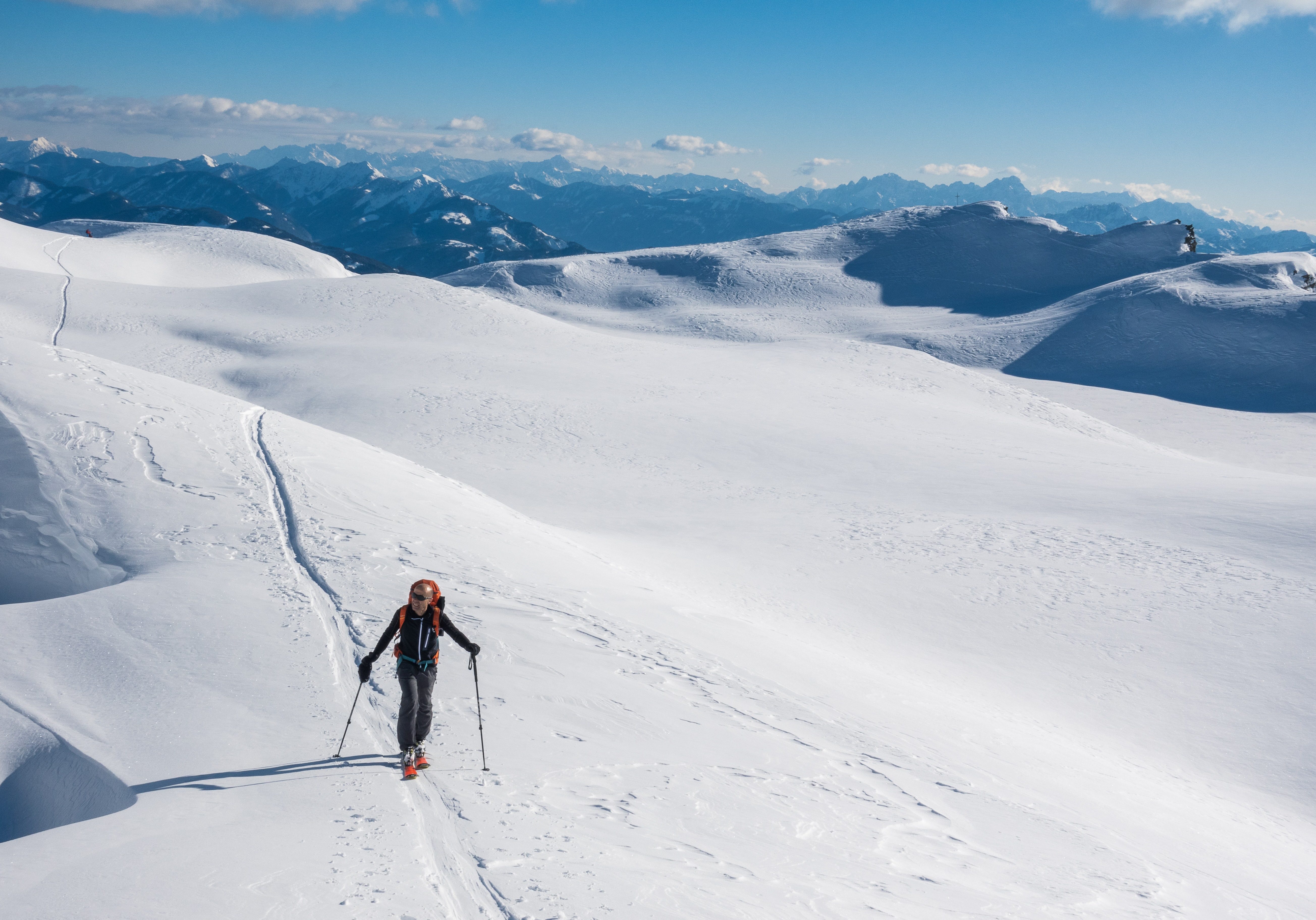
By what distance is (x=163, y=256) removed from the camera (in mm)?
64375

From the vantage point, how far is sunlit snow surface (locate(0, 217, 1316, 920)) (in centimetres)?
591

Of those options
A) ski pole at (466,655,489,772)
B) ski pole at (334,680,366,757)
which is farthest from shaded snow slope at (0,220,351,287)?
ski pole at (466,655,489,772)

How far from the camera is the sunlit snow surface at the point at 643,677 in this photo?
5906 mm

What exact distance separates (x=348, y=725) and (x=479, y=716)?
1165 millimetres

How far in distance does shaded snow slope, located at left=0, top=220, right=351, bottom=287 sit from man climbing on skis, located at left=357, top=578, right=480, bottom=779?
1941 inches

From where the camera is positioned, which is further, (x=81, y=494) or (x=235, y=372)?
(x=235, y=372)

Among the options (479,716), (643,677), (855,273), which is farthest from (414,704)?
(855,273)

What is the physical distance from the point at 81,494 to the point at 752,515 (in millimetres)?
15042

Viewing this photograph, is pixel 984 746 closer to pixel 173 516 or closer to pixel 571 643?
pixel 571 643

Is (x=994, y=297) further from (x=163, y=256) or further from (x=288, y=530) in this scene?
(x=288, y=530)

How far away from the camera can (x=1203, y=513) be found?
2038 centimetres

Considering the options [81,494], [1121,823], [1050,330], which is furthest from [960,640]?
[1050,330]

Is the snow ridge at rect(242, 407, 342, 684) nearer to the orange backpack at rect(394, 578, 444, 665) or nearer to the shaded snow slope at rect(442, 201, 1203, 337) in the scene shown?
the orange backpack at rect(394, 578, 444, 665)

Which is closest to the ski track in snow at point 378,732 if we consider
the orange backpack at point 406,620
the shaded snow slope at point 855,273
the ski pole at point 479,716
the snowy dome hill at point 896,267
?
the ski pole at point 479,716
